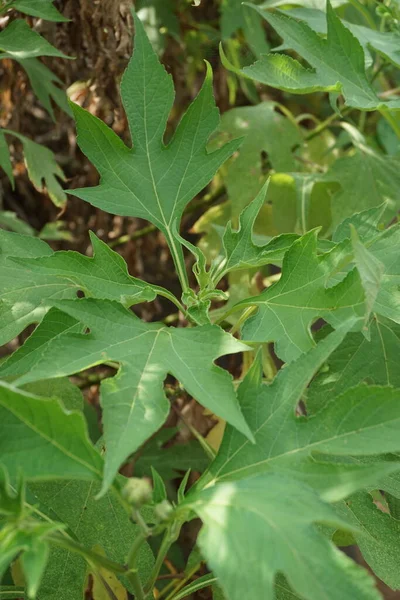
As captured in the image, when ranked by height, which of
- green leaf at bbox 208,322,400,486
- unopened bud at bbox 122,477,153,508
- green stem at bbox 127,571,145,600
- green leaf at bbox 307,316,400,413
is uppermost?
unopened bud at bbox 122,477,153,508

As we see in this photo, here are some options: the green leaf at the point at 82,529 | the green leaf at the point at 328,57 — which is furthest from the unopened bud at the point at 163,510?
the green leaf at the point at 328,57

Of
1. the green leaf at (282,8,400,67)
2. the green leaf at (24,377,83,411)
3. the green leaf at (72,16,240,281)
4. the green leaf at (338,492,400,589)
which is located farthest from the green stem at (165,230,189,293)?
the green leaf at (282,8,400,67)

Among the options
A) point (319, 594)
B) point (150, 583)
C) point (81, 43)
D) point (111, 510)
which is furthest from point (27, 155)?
point (319, 594)

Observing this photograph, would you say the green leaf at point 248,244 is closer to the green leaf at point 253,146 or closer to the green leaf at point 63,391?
the green leaf at point 63,391

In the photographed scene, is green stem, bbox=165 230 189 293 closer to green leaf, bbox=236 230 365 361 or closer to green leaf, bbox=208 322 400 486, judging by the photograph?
green leaf, bbox=236 230 365 361

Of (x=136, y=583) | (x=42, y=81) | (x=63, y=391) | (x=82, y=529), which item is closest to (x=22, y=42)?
(x=42, y=81)

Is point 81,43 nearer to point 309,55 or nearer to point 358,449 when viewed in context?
point 309,55

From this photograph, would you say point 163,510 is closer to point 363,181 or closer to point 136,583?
point 136,583
